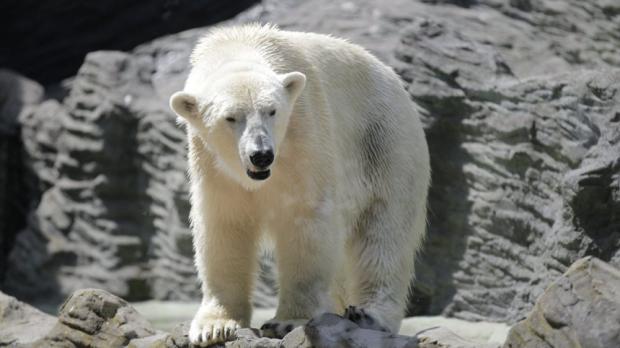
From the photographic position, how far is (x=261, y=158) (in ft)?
13.3

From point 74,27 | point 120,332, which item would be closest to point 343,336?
point 120,332

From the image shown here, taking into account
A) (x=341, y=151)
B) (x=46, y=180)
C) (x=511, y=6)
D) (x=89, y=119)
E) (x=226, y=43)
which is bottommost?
(x=46, y=180)

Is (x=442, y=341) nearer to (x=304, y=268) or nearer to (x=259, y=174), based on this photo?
(x=304, y=268)

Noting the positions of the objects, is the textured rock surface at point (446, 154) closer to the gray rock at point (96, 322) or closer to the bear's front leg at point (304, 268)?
the bear's front leg at point (304, 268)

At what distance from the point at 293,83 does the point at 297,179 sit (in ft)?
1.46

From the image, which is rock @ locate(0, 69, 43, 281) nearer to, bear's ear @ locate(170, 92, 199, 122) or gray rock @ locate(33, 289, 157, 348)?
gray rock @ locate(33, 289, 157, 348)

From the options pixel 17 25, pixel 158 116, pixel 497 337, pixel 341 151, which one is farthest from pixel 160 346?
pixel 17 25

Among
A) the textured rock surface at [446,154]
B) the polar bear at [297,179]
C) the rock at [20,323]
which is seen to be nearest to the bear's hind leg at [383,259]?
the polar bear at [297,179]

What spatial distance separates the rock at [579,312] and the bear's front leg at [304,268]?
1.24 meters

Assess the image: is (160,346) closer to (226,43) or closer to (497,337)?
(226,43)

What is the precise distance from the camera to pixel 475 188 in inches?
305

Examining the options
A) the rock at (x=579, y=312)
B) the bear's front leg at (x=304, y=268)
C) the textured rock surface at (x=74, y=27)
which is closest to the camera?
the rock at (x=579, y=312)

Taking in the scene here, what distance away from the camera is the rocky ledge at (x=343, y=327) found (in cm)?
326

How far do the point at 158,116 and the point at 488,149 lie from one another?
3465mm
